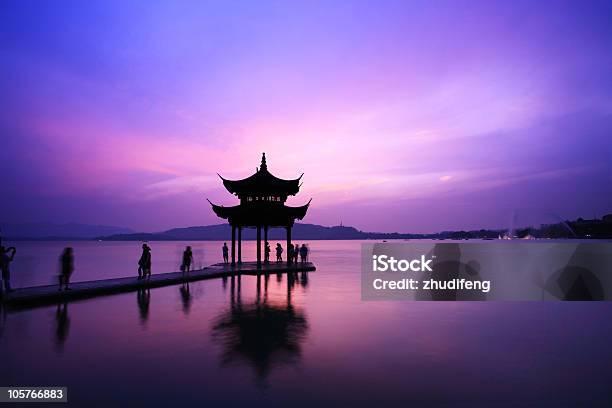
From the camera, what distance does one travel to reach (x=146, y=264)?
73.1 ft

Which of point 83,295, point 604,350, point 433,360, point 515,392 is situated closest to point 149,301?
point 83,295

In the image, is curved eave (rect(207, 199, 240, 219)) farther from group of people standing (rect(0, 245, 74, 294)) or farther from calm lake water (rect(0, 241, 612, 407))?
calm lake water (rect(0, 241, 612, 407))

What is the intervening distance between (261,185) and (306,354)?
22.0 metres

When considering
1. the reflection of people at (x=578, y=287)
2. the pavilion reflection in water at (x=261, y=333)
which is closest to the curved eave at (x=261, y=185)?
the pavilion reflection in water at (x=261, y=333)

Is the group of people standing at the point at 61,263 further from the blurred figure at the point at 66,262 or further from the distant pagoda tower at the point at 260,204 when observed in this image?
the distant pagoda tower at the point at 260,204

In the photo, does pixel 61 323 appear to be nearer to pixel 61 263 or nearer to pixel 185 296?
pixel 61 263

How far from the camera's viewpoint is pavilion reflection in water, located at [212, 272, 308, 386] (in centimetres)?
895

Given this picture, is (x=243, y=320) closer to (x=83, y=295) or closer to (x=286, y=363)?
(x=286, y=363)

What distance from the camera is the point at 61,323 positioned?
40.7ft

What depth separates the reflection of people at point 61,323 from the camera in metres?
10.5

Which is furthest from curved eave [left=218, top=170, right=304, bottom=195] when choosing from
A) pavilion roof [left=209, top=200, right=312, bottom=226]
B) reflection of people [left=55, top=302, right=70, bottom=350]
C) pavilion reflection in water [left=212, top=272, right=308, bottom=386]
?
reflection of people [left=55, top=302, right=70, bottom=350]

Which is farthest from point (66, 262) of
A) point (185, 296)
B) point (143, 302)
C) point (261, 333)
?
point (261, 333)

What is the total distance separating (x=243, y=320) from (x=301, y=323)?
5.86ft

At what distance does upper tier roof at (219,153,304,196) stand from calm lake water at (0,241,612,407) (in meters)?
15.1
